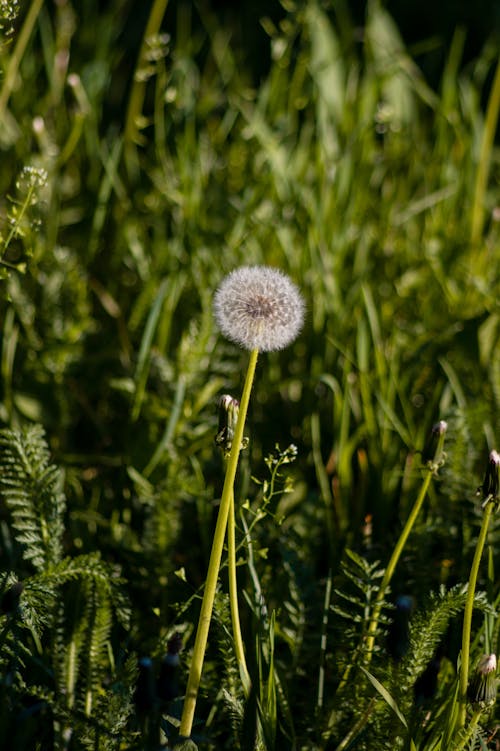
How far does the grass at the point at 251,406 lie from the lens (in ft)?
4.14

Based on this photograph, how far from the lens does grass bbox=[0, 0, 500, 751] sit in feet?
4.14

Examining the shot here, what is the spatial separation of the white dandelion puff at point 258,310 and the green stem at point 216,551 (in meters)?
0.06

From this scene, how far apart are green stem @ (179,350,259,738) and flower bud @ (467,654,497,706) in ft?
1.16

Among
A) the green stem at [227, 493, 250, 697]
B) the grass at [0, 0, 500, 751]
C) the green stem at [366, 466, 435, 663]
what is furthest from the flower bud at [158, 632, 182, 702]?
the green stem at [366, 466, 435, 663]

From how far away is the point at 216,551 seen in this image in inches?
42.1

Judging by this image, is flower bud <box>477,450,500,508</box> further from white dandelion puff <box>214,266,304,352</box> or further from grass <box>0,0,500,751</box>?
white dandelion puff <box>214,266,304,352</box>

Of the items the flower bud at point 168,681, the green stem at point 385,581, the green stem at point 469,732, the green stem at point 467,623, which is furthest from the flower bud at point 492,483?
the flower bud at point 168,681

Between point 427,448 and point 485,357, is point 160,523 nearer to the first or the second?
point 427,448

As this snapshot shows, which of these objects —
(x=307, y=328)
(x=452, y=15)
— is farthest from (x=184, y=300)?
(x=452, y=15)

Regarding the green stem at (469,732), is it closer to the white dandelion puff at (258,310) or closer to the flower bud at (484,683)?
the flower bud at (484,683)

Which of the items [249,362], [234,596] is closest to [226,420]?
[249,362]

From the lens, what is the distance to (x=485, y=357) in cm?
206

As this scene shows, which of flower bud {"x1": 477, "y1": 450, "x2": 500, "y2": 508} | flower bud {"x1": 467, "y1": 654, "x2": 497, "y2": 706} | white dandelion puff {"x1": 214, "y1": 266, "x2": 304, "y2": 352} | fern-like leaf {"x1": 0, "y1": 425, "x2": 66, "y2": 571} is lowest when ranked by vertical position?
flower bud {"x1": 467, "y1": 654, "x2": 497, "y2": 706}

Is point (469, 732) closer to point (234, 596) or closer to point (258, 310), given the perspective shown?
point (234, 596)
